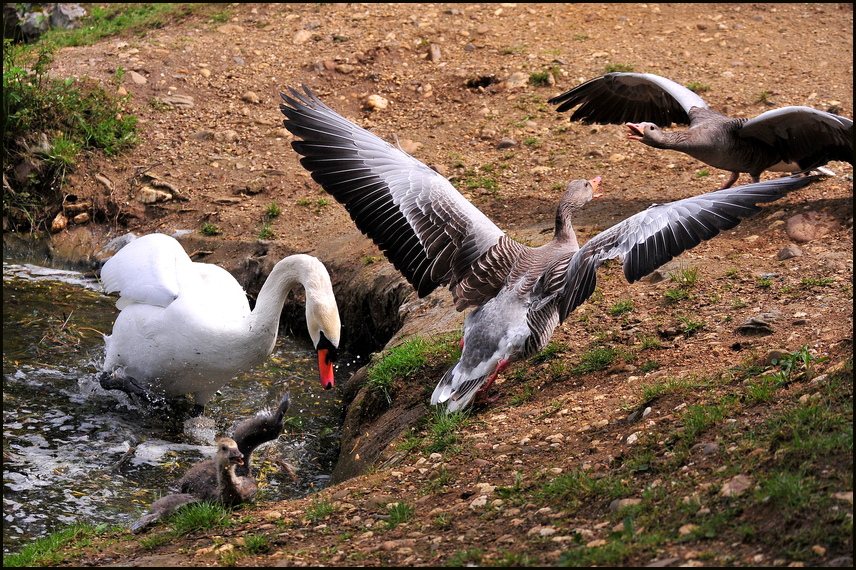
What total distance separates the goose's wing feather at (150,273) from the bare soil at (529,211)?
1.95 m

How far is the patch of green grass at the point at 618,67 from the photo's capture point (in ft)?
34.3

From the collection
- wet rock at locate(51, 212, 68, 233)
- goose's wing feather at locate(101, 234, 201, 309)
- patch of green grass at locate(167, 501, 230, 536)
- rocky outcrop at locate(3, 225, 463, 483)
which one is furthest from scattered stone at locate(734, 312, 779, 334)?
wet rock at locate(51, 212, 68, 233)

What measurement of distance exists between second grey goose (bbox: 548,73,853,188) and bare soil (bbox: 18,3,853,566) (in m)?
0.42

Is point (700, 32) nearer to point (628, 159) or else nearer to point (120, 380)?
point (628, 159)

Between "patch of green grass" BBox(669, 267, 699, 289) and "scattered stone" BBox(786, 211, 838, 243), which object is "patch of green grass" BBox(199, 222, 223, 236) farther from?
"scattered stone" BBox(786, 211, 838, 243)

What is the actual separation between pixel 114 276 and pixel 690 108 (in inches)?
212

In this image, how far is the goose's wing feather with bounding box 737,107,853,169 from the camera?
6.68m

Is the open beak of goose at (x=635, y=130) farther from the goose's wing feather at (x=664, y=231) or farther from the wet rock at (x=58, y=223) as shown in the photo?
the wet rock at (x=58, y=223)

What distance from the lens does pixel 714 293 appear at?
6.00 metres

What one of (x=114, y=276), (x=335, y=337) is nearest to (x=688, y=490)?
(x=335, y=337)

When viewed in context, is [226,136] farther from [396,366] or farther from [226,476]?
[226,476]

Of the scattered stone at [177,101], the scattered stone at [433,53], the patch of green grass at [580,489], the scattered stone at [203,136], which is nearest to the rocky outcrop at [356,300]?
the patch of green grass at [580,489]

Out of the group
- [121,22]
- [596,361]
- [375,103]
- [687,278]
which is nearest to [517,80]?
[375,103]

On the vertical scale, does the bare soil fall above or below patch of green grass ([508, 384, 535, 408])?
above
